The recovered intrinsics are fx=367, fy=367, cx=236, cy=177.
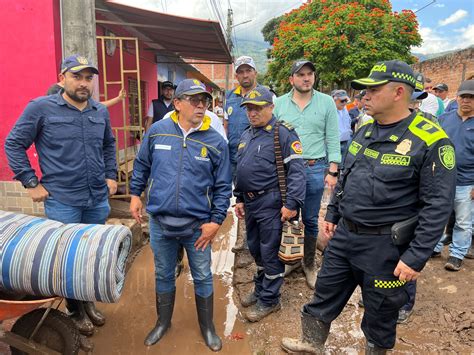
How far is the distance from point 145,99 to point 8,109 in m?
5.48

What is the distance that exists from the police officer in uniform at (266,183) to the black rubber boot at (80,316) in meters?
1.30

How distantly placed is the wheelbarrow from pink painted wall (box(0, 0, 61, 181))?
3044 mm

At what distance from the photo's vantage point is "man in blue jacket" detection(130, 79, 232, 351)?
257cm

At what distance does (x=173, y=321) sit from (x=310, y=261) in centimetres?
149

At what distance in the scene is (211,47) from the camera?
8.46 metres

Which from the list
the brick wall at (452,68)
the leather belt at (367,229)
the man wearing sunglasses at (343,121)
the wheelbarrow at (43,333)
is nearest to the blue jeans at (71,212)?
the wheelbarrow at (43,333)

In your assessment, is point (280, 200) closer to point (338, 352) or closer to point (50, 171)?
point (338, 352)

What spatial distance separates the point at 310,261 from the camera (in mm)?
3770

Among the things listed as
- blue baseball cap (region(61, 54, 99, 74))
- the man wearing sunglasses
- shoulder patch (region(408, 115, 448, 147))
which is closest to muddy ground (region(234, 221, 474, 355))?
shoulder patch (region(408, 115, 448, 147))

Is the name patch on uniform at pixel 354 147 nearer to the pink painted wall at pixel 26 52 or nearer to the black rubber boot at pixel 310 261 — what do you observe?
the black rubber boot at pixel 310 261

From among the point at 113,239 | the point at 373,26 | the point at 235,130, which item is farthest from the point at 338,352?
the point at 373,26

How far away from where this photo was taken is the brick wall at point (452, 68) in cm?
1075

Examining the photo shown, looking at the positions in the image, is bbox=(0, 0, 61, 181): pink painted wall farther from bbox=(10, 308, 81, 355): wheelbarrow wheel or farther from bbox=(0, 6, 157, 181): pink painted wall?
bbox=(10, 308, 81, 355): wheelbarrow wheel

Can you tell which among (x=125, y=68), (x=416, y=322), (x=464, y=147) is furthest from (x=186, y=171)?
(x=125, y=68)
